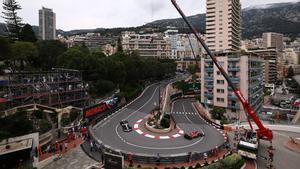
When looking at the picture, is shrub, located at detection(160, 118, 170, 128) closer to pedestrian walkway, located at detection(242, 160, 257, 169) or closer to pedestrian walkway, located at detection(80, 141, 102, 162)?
pedestrian walkway, located at detection(80, 141, 102, 162)

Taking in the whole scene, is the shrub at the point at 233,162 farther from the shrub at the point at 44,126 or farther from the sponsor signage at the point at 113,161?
the shrub at the point at 44,126

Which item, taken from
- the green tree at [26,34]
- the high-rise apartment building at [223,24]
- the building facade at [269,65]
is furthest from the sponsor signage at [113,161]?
the building facade at [269,65]

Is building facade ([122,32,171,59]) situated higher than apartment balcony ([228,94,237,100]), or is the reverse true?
building facade ([122,32,171,59])

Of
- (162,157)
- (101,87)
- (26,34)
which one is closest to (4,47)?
(101,87)

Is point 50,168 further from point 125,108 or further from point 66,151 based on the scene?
point 125,108

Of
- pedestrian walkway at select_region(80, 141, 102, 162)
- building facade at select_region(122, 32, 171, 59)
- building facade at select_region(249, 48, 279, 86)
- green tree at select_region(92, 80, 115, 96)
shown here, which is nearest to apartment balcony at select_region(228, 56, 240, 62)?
green tree at select_region(92, 80, 115, 96)

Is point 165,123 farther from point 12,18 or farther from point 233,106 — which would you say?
point 12,18

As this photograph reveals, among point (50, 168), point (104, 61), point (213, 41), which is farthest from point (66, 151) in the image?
point (213, 41)
